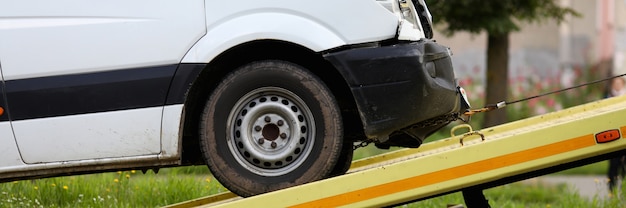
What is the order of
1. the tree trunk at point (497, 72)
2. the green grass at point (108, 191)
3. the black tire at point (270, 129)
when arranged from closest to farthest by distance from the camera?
the black tire at point (270, 129) < the green grass at point (108, 191) < the tree trunk at point (497, 72)

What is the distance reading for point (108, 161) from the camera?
505 centimetres

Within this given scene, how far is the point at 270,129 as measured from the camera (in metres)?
5.05

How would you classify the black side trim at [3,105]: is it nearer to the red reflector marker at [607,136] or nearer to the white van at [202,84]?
the white van at [202,84]

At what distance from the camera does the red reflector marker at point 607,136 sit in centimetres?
493

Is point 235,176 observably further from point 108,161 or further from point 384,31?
point 384,31

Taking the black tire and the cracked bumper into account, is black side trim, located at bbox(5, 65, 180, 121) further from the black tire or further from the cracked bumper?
the cracked bumper

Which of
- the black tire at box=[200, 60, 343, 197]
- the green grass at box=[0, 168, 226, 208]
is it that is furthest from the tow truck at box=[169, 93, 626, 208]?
the green grass at box=[0, 168, 226, 208]

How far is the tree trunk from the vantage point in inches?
613

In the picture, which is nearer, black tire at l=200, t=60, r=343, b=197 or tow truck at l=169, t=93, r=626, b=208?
tow truck at l=169, t=93, r=626, b=208

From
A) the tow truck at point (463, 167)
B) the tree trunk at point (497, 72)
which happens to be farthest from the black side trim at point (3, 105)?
the tree trunk at point (497, 72)

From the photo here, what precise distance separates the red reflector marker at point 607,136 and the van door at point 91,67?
1.85 metres

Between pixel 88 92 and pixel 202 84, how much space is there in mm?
535

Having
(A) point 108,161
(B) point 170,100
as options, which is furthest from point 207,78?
(A) point 108,161

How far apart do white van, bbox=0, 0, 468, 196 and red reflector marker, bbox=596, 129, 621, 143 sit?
77 cm
